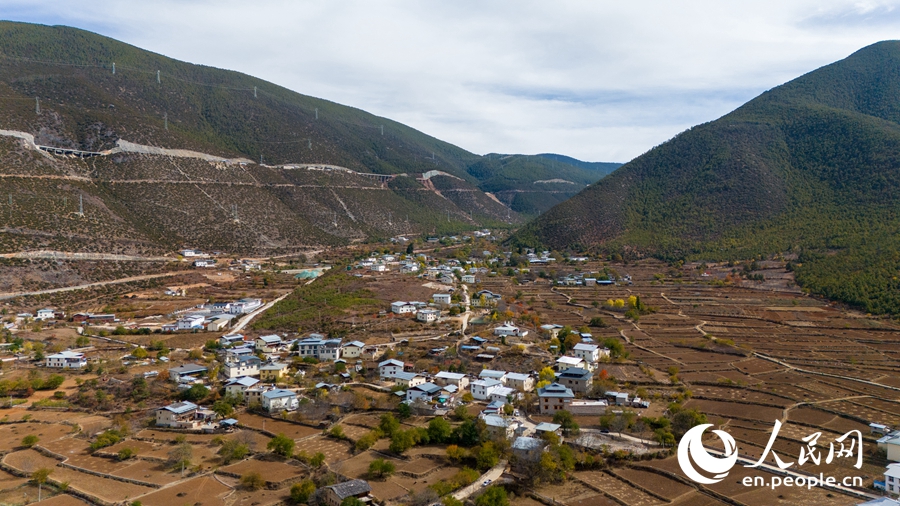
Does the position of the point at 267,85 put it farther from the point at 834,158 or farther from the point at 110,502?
the point at 110,502

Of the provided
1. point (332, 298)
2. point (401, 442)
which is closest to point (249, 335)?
point (332, 298)

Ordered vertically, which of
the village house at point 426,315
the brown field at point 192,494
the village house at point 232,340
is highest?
the village house at point 426,315

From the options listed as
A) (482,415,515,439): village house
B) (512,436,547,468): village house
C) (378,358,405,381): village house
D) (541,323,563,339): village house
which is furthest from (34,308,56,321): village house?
(512,436,547,468): village house

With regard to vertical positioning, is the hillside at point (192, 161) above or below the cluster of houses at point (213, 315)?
above

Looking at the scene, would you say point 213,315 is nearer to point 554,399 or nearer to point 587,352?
point 587,352

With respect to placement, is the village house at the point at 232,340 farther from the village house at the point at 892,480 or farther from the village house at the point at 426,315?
the village house at the point at 892,480

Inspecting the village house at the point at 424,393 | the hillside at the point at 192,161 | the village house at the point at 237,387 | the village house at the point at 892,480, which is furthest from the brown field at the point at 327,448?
the hillside at the point at 192,161

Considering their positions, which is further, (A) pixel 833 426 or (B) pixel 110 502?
(A) pixel 833 426
